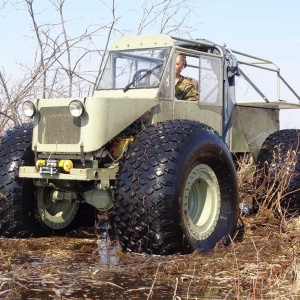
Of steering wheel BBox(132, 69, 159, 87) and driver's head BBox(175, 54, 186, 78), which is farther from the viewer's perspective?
driver's head BBox(175, 54, 186, 78)

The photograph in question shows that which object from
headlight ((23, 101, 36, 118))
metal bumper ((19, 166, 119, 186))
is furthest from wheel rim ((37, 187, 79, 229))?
headlight ((23, 101, 36, 118))

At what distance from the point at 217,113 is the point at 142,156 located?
1.90 meters

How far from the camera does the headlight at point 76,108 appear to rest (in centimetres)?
593

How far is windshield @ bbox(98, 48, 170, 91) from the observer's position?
683 centimetres

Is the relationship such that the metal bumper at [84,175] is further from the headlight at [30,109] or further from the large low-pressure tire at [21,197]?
the headlight at [30,109]

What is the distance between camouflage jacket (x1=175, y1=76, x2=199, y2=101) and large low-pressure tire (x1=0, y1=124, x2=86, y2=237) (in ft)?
5.11

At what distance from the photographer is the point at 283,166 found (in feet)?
24.6

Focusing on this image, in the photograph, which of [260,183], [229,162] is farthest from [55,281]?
[260,183]

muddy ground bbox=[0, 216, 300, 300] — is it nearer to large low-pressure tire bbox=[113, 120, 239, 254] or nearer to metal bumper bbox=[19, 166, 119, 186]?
large low-pressure tire bbox=[113, 120, 239, 254]

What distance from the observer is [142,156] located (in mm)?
5691

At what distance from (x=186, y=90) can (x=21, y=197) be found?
2.03m

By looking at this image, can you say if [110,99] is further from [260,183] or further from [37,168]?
[260,183]

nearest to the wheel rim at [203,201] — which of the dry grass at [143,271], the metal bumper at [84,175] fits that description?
the dry grass at [143,271]

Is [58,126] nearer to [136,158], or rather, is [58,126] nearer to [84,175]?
[84,175]
